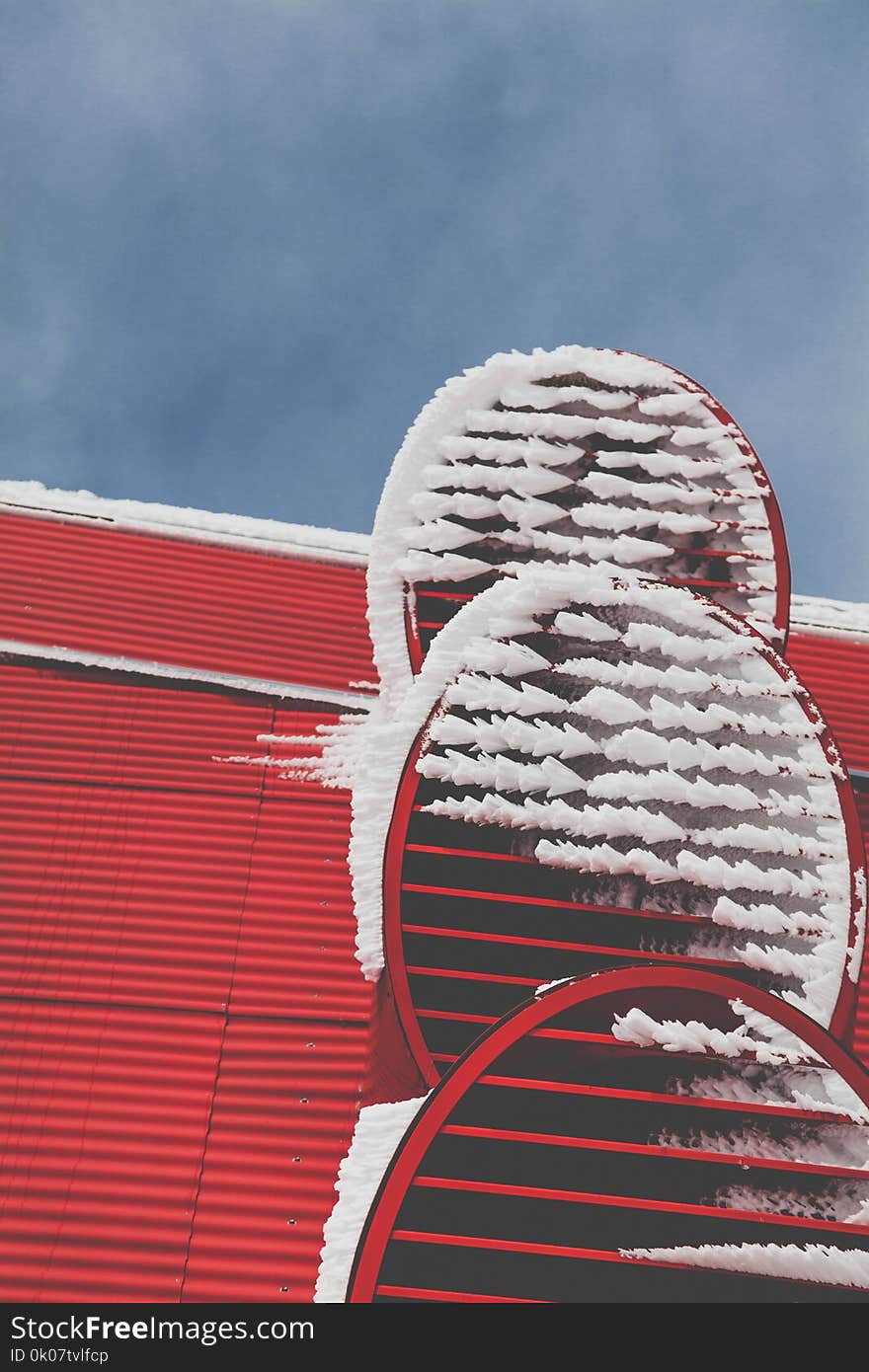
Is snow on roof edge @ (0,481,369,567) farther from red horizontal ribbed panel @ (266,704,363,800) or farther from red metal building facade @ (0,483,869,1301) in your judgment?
red horizontal ribbed panel @ (266,704,363,800)

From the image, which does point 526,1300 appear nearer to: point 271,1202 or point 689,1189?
point 689,1189

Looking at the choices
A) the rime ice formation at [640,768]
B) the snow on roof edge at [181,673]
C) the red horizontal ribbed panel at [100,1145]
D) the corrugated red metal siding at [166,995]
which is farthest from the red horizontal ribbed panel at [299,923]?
the rime ice formation at [640,768]

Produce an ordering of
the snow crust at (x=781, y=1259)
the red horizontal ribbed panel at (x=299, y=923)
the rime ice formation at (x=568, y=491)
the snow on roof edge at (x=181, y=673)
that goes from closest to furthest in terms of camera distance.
Result: the snow crust at (x=781, y=1259) → the rime ice formation at (x=568, y=491) → the red horizontal ribbed panel at (x=299, y=923) → the snow on roof edge at (x=181, y=673)

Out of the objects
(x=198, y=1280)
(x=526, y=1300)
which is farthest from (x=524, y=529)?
(x=198, y=1280)

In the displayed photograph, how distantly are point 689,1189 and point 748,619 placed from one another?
54.2 inches

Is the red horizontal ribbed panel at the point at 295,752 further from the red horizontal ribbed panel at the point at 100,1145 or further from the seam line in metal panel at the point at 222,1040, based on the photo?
the red horizontal ribbed panel at the point at 100,1145

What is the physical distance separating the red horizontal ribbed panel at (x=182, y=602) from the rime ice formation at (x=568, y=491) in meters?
1.50

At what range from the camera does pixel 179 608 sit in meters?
4.24

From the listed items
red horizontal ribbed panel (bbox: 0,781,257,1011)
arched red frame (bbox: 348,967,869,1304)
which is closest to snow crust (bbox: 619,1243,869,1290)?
arched red frame (bbox: 348,967,869,1304)

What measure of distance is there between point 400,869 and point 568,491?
1.23 metres

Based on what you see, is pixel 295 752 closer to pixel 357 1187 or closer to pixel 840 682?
pixel 357 1187

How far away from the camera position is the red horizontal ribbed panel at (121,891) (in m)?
3.05

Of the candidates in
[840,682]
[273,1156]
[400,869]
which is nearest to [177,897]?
[273,1156]

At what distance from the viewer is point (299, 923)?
3.23 meters
